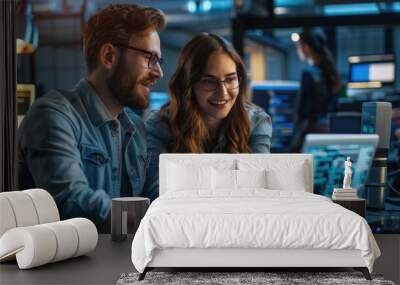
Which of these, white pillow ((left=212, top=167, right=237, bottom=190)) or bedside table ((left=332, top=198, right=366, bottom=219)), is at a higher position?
white pillow ((left=212, top=167, right=237, bottom=190))

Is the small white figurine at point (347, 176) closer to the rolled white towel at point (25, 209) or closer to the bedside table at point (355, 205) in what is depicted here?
the bedside table at point (355, 205)

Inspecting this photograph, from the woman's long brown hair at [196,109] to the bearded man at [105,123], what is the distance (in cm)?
28

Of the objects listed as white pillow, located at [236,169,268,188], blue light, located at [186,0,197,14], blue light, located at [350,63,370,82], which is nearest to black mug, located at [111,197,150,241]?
white pillow, located at [236,169,268,188]

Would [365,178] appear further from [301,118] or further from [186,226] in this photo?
[186,226]

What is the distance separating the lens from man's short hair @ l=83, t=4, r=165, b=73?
23.4 ft

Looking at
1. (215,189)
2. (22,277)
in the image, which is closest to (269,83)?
(215,189)

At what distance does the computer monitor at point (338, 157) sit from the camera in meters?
7.07

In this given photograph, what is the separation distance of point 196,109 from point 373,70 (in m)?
1.82

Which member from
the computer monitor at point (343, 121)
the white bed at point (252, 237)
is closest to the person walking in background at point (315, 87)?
the computer monitor at point (343, 121)

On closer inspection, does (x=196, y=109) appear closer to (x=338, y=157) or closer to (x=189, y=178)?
(x=189, y=178)

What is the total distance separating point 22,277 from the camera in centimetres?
491

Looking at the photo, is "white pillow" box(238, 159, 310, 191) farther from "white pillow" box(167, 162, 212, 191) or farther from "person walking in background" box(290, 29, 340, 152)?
"person walking in background" box(290, 29, 340, 152)

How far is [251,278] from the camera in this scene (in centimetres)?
476

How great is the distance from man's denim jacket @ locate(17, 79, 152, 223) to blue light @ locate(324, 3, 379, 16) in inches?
87.8
